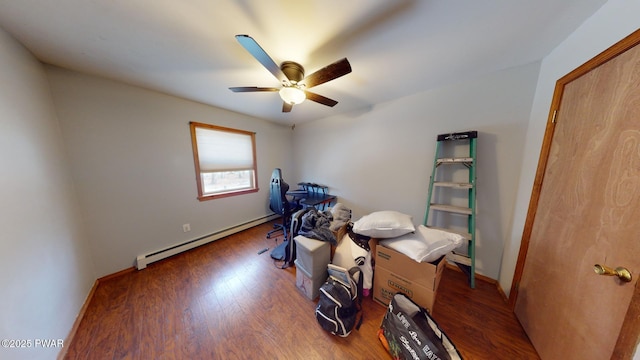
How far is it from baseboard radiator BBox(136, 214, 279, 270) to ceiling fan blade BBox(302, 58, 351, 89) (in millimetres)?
2663

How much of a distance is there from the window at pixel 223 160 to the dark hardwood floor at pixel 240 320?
126 centimetres

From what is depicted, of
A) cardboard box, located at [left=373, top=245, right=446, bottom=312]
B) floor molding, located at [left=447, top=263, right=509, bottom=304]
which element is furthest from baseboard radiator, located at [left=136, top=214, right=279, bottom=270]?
floor molding, located at [left=447, top=263, right=509, bottom=304]

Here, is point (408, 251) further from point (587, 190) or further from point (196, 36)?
point (196, 36)

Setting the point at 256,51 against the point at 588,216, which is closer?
the point at 588,216

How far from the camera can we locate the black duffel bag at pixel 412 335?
3.07 ft

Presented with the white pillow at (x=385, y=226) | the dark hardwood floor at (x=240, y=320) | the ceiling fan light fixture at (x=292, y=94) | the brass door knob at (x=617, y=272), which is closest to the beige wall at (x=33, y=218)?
the dark hardwood floor at (x=240, y=320)

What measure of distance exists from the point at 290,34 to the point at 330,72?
0.38m

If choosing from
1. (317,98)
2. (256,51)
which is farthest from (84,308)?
(317,98)

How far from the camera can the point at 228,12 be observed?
99cm

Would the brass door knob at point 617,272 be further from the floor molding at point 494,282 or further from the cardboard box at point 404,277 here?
the floor molding at point 494,282

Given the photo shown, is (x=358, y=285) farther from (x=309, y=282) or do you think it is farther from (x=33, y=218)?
(x=33, y=218)

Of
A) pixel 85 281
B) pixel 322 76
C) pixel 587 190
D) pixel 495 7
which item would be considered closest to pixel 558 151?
pixel 587 190

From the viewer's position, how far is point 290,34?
45.4 inches

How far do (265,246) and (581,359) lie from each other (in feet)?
9.16
